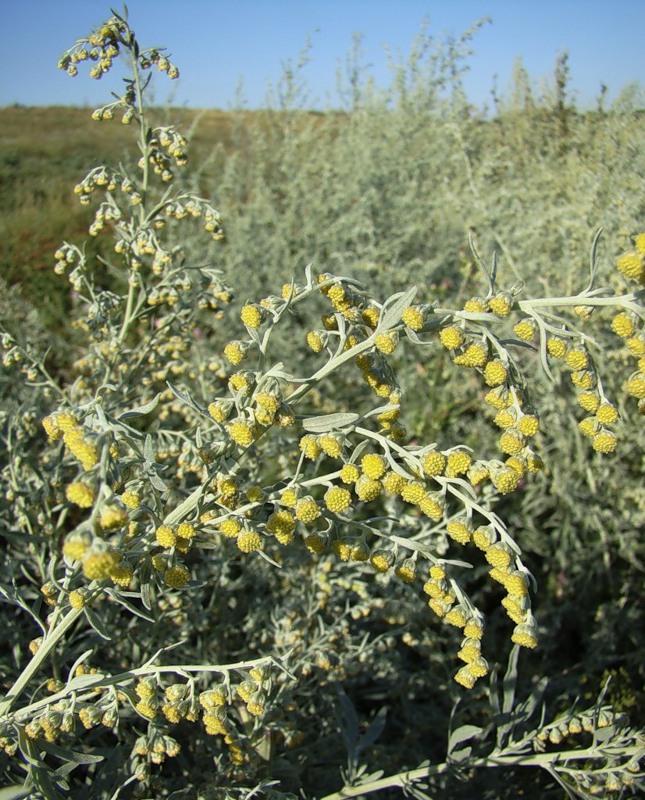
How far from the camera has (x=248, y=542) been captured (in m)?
1.28

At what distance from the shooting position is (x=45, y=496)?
1.90 metres

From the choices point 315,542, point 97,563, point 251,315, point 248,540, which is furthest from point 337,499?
point 97,563

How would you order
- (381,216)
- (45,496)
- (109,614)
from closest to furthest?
(45,496) < (109,614) < (381,216)

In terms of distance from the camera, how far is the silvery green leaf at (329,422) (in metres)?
1.26

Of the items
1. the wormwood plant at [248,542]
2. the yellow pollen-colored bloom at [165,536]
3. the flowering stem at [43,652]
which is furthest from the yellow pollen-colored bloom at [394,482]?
the flowering stem at [43,652]

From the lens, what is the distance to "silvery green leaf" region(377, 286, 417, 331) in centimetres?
122

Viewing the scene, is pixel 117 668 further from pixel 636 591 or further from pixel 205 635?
pixel 636 591

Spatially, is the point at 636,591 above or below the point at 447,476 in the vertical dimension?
below

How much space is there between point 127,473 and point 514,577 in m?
0.80

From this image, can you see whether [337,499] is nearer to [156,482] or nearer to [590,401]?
[156,482]

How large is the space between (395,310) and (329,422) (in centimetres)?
26

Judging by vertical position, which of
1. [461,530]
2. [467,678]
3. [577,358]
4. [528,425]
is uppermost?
[577,358]

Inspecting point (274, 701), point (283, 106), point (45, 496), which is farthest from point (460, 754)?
point (283, 106)

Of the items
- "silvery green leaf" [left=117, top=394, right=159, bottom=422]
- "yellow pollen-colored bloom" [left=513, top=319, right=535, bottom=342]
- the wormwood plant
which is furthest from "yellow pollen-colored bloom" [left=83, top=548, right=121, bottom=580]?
"yellow pollen-colored bloom" [left=513, top=319, right=535, bottom=342]
